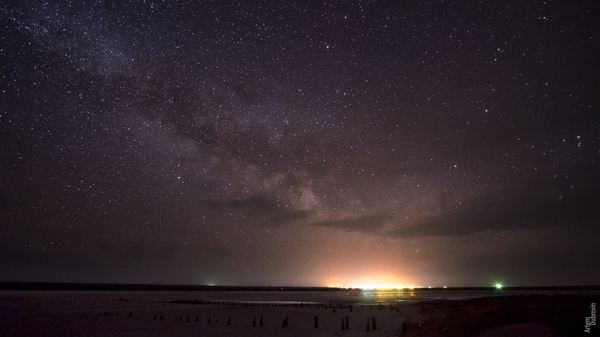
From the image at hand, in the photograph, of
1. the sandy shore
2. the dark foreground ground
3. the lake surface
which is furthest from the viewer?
the lake surface

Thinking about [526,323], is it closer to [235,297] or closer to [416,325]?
[416,325]

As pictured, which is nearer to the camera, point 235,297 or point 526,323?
point 526,323

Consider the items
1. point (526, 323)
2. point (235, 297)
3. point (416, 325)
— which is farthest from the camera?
point (235, 297)

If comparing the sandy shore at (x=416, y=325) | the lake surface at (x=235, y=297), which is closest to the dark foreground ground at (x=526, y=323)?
the sandy shore at (x=416, y=325)

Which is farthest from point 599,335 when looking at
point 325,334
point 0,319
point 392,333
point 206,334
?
point 0,319

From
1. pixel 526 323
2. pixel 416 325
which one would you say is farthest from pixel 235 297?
pixel 526 323

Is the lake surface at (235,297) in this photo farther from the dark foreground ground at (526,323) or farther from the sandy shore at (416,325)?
the dark foreground ground at (526,323)

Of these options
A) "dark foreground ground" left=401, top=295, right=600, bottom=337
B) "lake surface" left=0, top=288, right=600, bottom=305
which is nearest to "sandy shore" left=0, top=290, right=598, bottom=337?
"dark foreground ground" left=401, top=295, right=600, bottom=337

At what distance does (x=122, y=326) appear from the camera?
2792 centimetres

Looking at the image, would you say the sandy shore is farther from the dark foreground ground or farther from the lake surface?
the lake surface

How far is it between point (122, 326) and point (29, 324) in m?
8.66

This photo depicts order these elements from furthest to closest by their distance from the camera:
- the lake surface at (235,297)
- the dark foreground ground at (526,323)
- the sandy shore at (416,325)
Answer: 1. the lake surface at (235,297)
2. the sandy shore at (416,325)
3. the dark foreground ground at (526,323)

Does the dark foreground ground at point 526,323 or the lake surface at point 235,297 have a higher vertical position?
the dark foreground ground at point 526,323

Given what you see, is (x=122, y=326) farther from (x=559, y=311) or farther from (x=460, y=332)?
(x=559, y=311)
